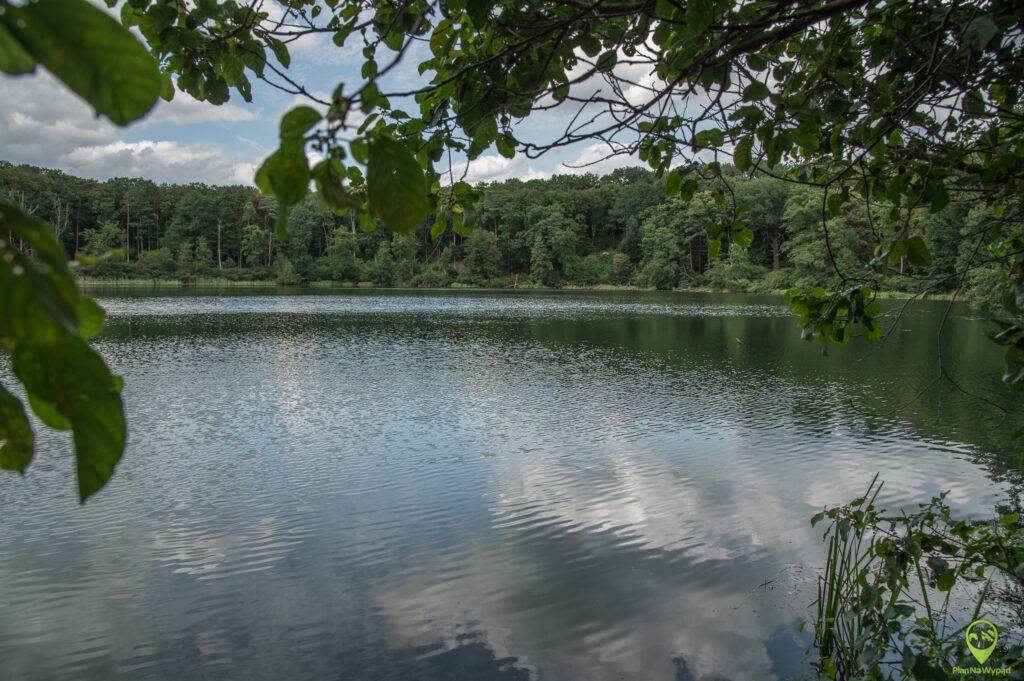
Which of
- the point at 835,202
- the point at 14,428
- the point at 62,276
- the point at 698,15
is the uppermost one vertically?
the point at 698,15

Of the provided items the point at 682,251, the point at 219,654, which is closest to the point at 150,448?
the point at 219,654

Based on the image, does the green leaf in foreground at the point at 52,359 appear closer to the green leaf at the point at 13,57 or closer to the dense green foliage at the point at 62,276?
the dense green foliage at the point at 62,276

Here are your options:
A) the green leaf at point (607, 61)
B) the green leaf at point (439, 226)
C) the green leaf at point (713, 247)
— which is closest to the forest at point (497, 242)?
the green leaf at point (713, 247)

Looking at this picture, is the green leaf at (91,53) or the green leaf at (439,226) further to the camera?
the green leaf at (439,226)

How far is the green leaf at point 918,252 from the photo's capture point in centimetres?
249

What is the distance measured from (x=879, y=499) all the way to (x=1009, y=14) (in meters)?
10.4

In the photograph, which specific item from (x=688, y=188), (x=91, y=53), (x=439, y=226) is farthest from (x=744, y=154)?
(x=91, y=53)

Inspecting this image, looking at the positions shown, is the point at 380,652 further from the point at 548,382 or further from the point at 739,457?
the point at 548,382

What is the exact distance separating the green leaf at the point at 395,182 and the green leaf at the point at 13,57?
43 centimetres

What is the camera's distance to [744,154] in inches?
104

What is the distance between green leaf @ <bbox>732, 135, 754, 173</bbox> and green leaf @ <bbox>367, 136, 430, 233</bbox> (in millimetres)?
2101

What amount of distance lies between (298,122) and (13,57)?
397mm

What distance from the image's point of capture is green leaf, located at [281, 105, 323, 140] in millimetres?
781

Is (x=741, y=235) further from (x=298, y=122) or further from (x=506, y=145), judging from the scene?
(x=298, y=122)
